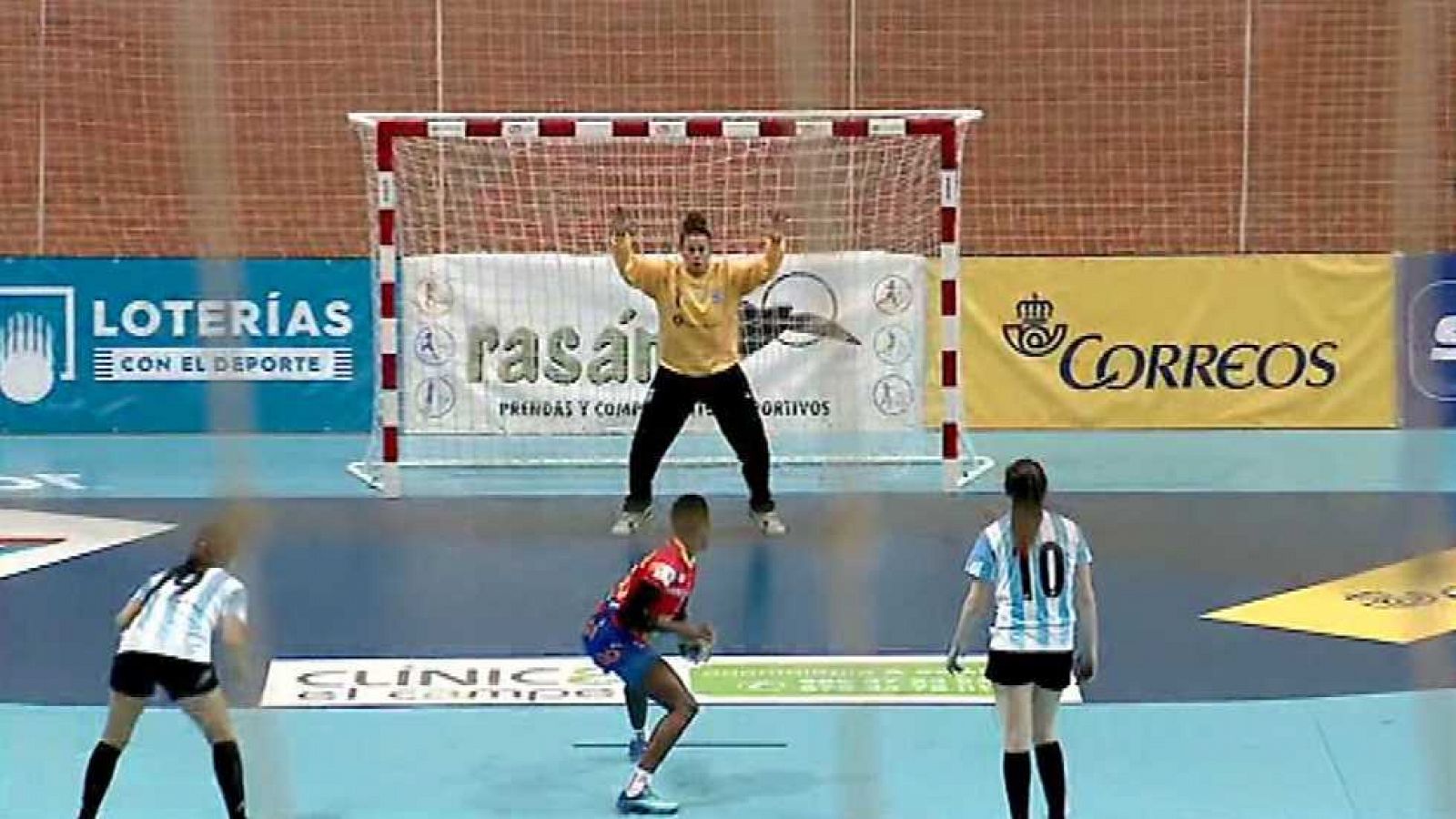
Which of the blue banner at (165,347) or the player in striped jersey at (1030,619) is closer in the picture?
the player in striped jersey at (1030,619)

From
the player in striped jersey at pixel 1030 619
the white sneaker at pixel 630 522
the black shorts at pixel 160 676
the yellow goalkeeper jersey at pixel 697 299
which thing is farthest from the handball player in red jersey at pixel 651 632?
the white sneaker at pixel 630 522

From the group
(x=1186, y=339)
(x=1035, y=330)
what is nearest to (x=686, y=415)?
(x=1035, y=330)

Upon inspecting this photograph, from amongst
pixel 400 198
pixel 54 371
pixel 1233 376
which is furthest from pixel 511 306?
pixel 1233 376

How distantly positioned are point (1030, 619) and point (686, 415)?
5.44 m

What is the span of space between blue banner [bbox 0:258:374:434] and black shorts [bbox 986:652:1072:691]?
10.2m

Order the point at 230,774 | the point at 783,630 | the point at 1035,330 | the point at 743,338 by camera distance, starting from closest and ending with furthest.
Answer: the point at 230,774 < the point at 783,630 < the point at 743,338 < the point at 1035,330

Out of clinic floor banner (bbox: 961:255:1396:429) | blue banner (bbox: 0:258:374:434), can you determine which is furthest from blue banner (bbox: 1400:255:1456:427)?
blue banner (bbox: 0:258:374:434)

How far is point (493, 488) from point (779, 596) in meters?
3.53

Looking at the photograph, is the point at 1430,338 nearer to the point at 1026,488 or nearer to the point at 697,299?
the point at 697,299

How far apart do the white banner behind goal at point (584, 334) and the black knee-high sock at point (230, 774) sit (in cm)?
759

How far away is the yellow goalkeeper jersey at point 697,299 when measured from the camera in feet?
38.0

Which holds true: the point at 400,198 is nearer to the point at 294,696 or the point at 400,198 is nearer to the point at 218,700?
the point at 294,696

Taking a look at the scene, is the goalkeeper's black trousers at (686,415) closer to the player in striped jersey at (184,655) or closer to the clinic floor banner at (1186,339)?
the clinic floor banner at (1186,339)

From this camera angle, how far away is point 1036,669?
21.9 feet
